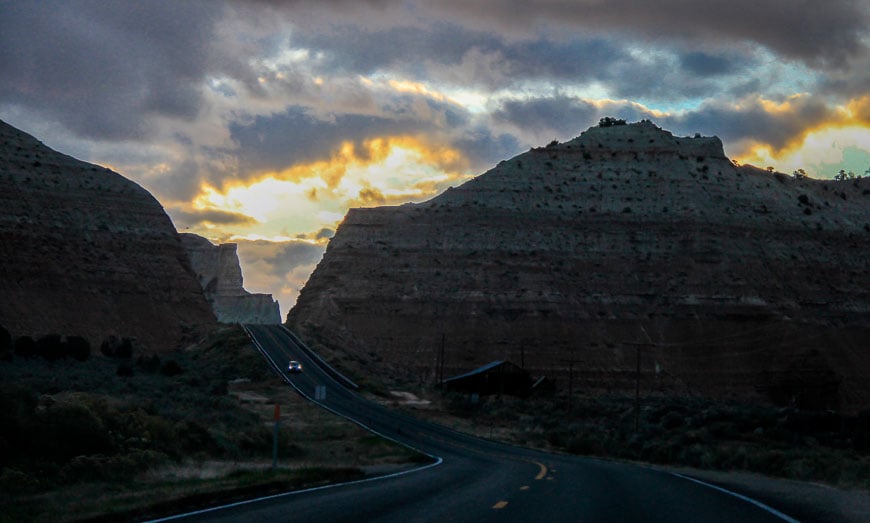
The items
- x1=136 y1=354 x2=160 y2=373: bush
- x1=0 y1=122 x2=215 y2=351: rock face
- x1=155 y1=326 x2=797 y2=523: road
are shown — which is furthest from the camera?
x1=0 y1=122 x2=215 y2=351: rock face

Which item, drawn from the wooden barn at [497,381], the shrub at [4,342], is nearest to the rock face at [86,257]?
the shrub at [4,342]

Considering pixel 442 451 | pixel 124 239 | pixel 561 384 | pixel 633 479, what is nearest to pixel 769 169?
pixel 561 384

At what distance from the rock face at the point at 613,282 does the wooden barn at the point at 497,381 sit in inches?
350

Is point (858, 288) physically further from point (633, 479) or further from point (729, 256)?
point (633, 479)

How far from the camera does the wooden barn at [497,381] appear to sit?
81.1 m

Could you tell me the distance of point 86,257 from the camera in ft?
310

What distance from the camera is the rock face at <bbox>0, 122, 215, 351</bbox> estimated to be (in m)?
87.3

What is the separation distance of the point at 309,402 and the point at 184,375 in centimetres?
1242

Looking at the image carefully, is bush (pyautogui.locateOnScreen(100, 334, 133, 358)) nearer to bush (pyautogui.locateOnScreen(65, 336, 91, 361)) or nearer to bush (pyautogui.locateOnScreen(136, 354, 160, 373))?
bush (pyautogui.locateOnScreen(136, 354, 160, 373))

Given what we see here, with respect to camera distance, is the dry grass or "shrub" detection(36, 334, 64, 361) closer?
the dry grass

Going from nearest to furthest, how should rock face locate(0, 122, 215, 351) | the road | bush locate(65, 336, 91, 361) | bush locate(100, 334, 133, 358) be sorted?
the road → bush locate(65, 336, 91, 361) → bush locate(100, 334, 133, 358) → rock face locate(0, 122, 215, 351)

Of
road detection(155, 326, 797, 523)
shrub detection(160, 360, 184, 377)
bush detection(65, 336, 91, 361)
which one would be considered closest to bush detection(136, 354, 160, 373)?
shrub detection(160, 360, 184, 377)

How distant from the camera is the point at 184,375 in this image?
67.0 m

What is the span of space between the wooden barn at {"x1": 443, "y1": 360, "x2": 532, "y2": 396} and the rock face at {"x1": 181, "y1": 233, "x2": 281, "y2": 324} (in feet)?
342
